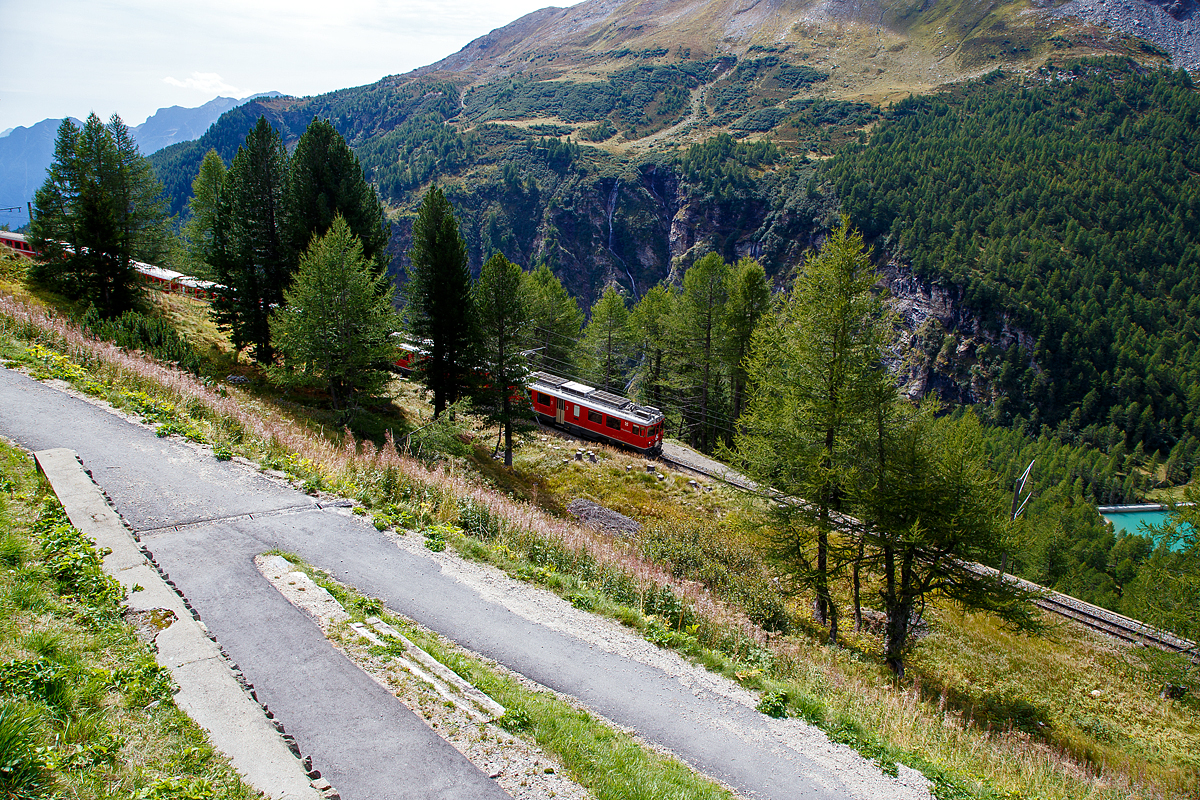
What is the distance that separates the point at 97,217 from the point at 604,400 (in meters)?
25.0

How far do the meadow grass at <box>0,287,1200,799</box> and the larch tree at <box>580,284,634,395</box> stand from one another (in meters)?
28.0

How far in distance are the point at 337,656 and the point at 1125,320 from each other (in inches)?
6169

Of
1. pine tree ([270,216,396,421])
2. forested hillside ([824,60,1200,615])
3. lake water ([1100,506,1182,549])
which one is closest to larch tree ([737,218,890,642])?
pine tree ([270,216,396,421])

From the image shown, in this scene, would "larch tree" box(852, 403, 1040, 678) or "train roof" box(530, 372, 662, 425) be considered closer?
"larch tree" box(852, 403, 1040, 678)

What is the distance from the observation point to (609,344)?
154 feet

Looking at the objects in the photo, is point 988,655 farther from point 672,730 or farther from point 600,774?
point 600,774

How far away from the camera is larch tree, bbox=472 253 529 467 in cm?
2488

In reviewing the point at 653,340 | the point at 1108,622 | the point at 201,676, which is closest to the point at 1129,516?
the point at 1108,622

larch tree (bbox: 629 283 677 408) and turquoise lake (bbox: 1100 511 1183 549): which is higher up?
larch tree (bbox: 629 283 677 408)

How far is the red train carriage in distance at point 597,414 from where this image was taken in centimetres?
3247

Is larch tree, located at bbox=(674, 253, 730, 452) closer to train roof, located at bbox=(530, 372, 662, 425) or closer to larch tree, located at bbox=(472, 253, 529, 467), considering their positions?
train roof, located at bbox=(530, 372, 662, 425)

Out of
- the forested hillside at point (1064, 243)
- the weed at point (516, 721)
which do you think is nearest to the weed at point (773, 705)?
the weed at point (516, 721)

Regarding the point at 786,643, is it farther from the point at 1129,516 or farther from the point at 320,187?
the point at 1129,516

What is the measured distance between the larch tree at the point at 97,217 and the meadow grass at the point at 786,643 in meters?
7.95
